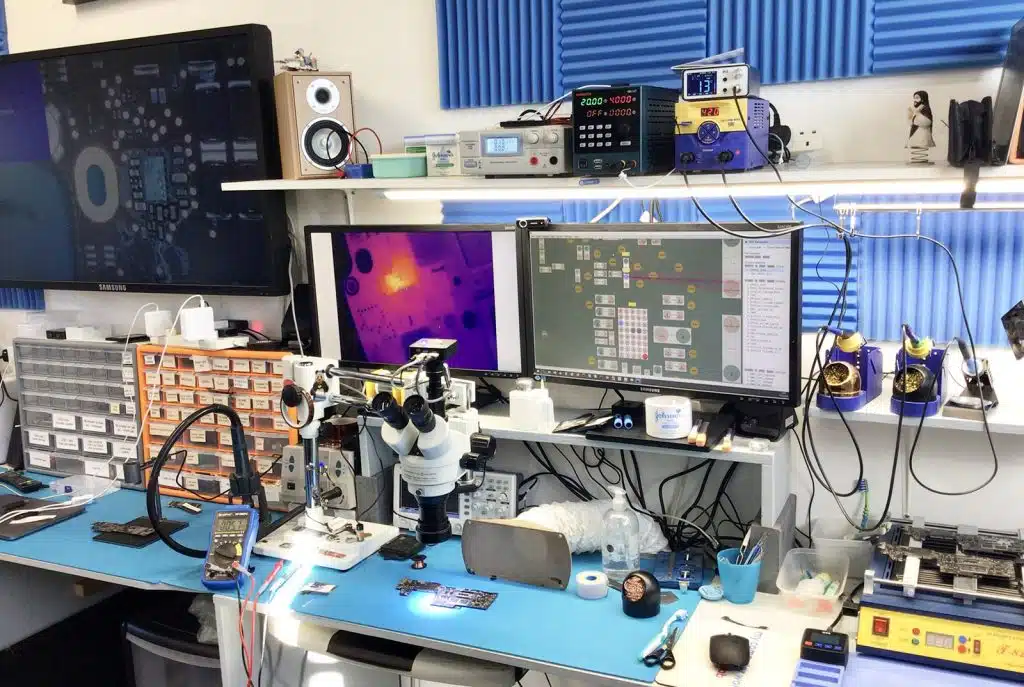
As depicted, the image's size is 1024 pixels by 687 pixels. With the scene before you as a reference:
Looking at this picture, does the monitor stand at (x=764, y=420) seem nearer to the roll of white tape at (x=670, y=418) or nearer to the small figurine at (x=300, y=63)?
the roll of white tape at (x=670, y=418)

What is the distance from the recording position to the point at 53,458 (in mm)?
3576

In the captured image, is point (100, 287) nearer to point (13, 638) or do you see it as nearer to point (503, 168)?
point (13, 638)

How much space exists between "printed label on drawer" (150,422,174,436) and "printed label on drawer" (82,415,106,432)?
215mm

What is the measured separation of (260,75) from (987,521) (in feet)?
8.17

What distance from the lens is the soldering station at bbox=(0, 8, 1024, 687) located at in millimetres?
2188

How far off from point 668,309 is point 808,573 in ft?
2.53

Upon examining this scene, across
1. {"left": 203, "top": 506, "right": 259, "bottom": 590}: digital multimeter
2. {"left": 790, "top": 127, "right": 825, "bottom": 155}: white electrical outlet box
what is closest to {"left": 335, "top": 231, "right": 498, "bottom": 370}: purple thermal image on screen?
{"left": 203, "top": 506, "right": 259, "bottom": 590}: digital multimeter

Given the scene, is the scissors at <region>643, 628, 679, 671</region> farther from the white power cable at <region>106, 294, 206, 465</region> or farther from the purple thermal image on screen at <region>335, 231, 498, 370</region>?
the white power cable at <region>106, 294, 206, 465</region>

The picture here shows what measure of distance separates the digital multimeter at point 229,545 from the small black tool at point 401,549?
0.37 metres

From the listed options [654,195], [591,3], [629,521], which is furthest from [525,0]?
[629,521]

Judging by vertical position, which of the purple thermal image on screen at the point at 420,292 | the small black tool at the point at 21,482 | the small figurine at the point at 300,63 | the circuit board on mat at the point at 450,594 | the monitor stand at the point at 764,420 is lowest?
the circuit board on mat at the point at 450,594

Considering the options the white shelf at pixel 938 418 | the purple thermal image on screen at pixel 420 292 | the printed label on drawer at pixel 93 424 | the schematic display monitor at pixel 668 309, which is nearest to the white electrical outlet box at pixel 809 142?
the schematic display monitor at pixel 668 309

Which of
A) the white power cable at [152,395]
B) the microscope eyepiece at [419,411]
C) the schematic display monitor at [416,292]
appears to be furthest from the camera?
the white power cable at [152,395]

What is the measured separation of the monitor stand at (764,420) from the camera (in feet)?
8.11
